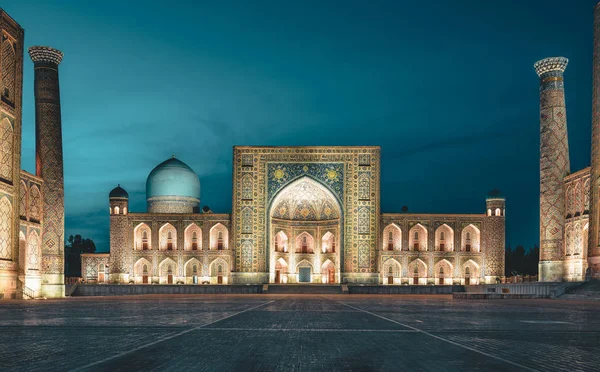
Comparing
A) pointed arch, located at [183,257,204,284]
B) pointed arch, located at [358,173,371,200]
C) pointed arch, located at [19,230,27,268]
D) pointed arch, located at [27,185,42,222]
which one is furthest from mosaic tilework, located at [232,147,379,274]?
pointed arch, located at [19,230,27,268]

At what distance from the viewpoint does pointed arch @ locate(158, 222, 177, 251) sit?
3544cm

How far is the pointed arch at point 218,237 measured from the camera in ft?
116

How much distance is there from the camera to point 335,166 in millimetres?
33906

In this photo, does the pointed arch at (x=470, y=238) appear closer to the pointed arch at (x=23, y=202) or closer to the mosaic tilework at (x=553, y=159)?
the mosaic tilework at (x=553, y=159)

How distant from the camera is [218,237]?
35375 mm

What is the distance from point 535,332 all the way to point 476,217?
29.4 meters

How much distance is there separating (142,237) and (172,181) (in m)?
4.81

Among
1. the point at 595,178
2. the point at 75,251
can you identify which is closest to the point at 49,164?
the point at 595,178

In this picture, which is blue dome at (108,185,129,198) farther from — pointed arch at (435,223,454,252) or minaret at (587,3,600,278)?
minaret at (587,3,600,278)

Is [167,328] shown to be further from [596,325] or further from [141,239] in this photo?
[141,239]

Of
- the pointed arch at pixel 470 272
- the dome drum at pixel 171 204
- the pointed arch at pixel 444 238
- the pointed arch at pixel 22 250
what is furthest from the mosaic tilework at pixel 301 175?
the pointed arch at pixel 22 250

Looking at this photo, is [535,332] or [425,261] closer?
[535,332]

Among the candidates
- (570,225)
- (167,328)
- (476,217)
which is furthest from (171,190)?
(167,328)

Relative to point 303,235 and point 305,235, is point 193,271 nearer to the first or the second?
point 303,235
